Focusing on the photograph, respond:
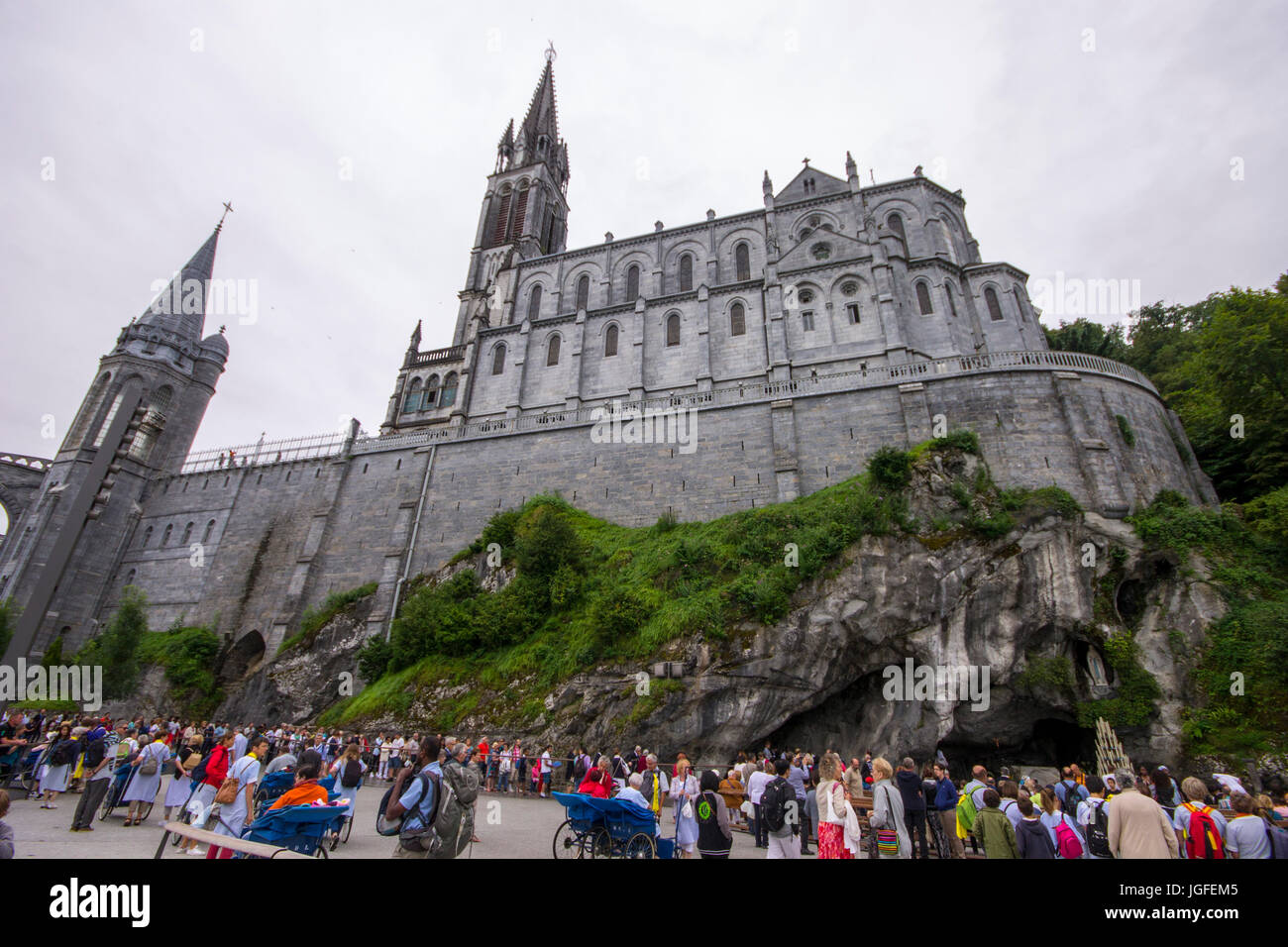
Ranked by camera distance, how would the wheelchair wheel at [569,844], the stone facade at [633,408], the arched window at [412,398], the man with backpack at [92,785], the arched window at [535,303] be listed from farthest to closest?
the arched window at [535,303] < the arched window at [412,398] < the stone facade at [633,408] < the man with backpack at [92,785] < the wheelchair wheel at [569,844]

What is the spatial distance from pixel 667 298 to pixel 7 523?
4394 cm

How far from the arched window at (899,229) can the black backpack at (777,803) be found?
36065mm

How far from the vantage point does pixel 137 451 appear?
37.8 meters

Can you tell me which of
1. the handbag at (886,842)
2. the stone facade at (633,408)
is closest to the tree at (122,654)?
the stone facade at (633,408)

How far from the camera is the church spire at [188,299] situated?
135ft

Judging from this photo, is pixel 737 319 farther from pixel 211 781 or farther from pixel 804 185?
pixel 211 781

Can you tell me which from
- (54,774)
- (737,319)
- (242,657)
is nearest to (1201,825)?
(54,774)

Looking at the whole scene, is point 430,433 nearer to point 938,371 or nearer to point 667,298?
point 667,298

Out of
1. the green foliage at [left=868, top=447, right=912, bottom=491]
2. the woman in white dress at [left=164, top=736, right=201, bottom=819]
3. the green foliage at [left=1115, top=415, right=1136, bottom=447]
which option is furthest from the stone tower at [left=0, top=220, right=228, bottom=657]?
the green foliage at [left=1115, top=415, right=1136, bottom=447]

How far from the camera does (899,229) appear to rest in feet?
123

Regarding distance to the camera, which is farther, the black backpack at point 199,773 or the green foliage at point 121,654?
the green foliage at point 121,654

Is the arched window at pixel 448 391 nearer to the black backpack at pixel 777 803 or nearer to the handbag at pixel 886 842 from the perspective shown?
the handbag at pixel 886 842

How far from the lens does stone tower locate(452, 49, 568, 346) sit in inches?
1773
